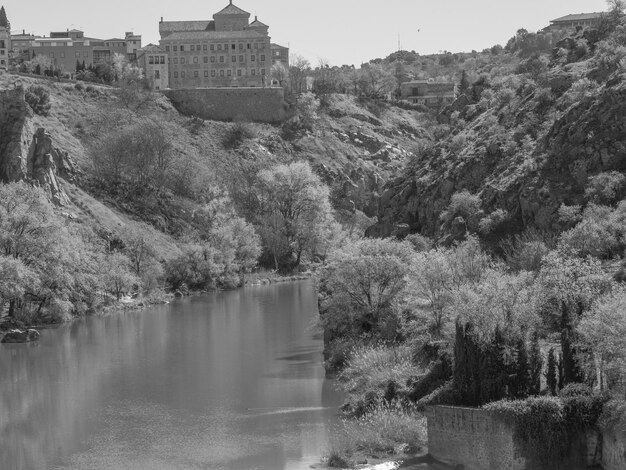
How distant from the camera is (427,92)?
16588cm

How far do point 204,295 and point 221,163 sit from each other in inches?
1462

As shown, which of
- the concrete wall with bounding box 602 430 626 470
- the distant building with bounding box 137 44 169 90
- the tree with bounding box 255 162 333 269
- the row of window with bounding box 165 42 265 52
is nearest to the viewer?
the concrete wall with bounding box 602 430 626 470

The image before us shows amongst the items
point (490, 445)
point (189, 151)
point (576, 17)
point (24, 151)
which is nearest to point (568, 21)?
point (576, 17)

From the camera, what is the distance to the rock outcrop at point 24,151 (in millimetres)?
90500

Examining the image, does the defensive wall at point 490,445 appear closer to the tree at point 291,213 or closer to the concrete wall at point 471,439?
the concrete wall at point 471,439

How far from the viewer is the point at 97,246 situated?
87500 mm

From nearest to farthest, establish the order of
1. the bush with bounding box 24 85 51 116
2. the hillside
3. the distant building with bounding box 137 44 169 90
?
the hillside, the bush with bounding box 24 85 51 116, the distant building with bounding box 137 44 169 90

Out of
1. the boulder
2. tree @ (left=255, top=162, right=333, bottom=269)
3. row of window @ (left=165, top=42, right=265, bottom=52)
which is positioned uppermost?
row of window @ (left=165, top=42, right=265, bottom=52)

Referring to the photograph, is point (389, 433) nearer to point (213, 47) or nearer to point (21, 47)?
point (213, 47)

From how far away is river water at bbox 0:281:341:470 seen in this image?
134 feet

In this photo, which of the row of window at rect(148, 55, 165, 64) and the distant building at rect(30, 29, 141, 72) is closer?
the row of window at rect(148, 55, 165, 64)

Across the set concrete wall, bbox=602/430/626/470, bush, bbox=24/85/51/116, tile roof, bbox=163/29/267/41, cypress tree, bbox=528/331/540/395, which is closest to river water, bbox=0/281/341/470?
cypress tree, bbox=528/331/540/395

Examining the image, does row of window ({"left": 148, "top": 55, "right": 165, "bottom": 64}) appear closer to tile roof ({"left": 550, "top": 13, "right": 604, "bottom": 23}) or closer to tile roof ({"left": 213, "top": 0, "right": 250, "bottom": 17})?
tile roof ({"left": 213, "top": 0, "right": 250, "bottom": 17})

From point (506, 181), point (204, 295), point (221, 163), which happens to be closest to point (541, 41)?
point (221, 163)
